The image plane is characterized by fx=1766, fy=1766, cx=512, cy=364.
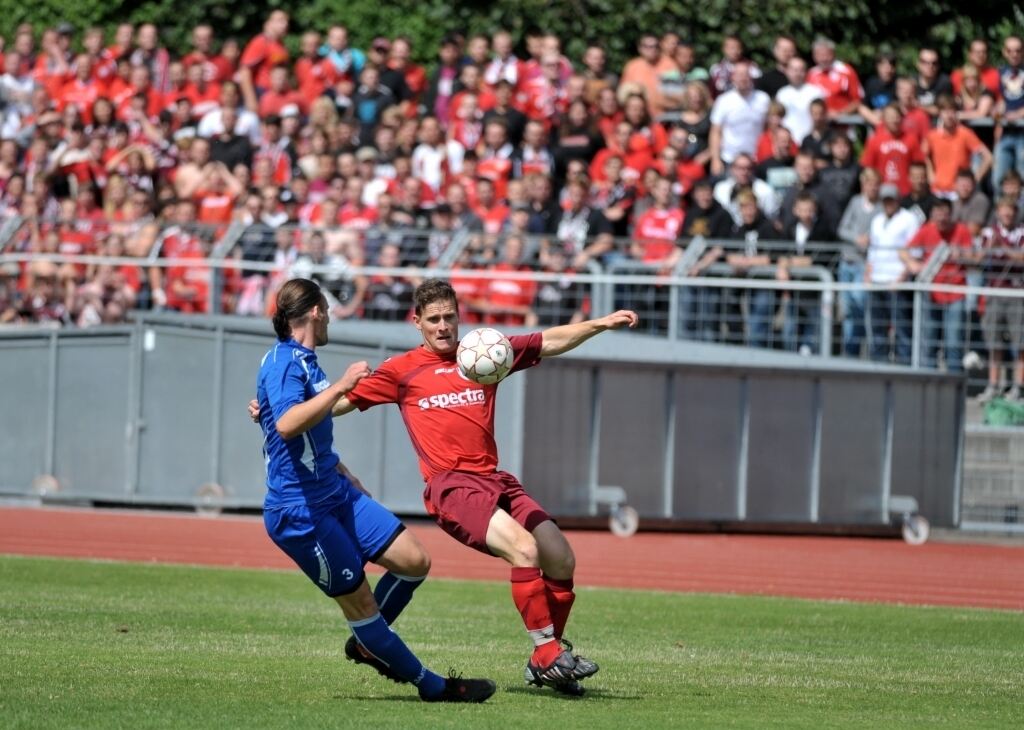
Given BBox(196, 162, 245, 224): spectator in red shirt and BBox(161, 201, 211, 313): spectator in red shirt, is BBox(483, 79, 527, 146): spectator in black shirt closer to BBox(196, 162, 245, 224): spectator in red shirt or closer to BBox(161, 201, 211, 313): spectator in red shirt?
BBox(196, 162, 245, 224): spectator in red shirt

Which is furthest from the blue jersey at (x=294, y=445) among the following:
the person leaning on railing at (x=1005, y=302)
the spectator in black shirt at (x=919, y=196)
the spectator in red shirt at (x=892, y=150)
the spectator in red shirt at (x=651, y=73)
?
the spectator in red shirt at (x=651, y=73)

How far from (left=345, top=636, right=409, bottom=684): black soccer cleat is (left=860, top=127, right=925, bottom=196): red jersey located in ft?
46.1

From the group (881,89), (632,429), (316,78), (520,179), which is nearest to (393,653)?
(632,429)

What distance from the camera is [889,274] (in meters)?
18.6

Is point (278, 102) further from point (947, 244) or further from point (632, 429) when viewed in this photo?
point (947, 244)

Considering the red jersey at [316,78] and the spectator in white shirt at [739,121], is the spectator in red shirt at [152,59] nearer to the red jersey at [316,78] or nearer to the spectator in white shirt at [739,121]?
the red jersey at [316,78]

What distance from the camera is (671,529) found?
62.5 ft

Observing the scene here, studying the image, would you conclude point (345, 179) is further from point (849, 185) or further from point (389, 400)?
point (389, 400)

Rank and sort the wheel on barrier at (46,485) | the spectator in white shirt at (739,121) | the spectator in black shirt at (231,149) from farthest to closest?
the spectator in black shirt at (231,149) < the spectator in white shirt at (739,121) < the wheel on barrier at (46,485)

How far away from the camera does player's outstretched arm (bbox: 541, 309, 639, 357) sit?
8.30 meters

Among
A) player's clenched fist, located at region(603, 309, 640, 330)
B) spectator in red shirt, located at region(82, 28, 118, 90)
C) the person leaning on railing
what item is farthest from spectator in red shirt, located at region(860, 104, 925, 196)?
player's clenched fist, located at region(603, 309, 640, 330)

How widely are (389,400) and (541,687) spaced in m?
1.53

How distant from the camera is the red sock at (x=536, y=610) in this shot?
7.89 metres

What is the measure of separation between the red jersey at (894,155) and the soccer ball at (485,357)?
523 inches
